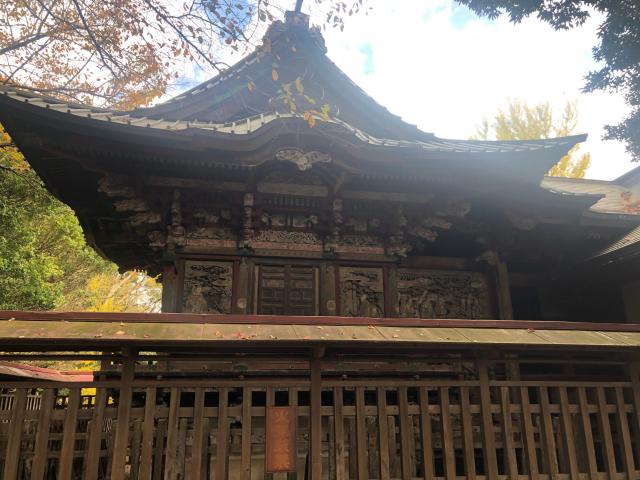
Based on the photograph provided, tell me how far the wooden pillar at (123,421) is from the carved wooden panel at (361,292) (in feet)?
12.8

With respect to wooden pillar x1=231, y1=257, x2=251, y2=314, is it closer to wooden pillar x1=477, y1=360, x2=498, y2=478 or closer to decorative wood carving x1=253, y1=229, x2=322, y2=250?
decorative wood carving x1=253, y1=229, x2=322, y2=250

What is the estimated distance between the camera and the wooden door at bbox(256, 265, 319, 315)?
7.65 meters

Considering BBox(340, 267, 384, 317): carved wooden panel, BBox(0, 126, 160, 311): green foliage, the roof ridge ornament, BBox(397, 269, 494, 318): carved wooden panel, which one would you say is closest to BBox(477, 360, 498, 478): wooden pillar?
BBox(340, 267, 384, 317): carved wooden panel

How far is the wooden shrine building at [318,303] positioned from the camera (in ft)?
14.9

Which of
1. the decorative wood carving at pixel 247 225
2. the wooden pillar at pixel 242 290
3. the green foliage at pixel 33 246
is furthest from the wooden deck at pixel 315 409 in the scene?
the green foliage at pixel 33 246

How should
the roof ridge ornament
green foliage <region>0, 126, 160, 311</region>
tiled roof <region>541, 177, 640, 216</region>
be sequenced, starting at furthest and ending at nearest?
green foliage <region>0, 126, 160, 311</region> < tiled roof <region>541, 177, 640, 216</region> < the roof ridge ornament

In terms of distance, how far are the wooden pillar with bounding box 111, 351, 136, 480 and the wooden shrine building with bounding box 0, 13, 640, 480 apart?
2 cm

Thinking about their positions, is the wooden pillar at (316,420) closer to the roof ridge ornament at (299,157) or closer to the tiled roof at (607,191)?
the roof ridge ornament at (299,157)

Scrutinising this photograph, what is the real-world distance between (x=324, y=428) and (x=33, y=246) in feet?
54.5

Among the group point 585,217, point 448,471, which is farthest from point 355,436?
point 585,217

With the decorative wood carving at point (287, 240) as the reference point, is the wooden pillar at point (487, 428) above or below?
below

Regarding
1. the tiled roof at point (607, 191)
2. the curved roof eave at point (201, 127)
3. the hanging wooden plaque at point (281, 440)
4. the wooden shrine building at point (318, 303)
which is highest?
the tiled roof at point (607, 191)

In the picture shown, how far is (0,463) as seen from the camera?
4242 millimetres

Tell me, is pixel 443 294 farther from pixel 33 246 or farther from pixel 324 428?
pixel 33 246
